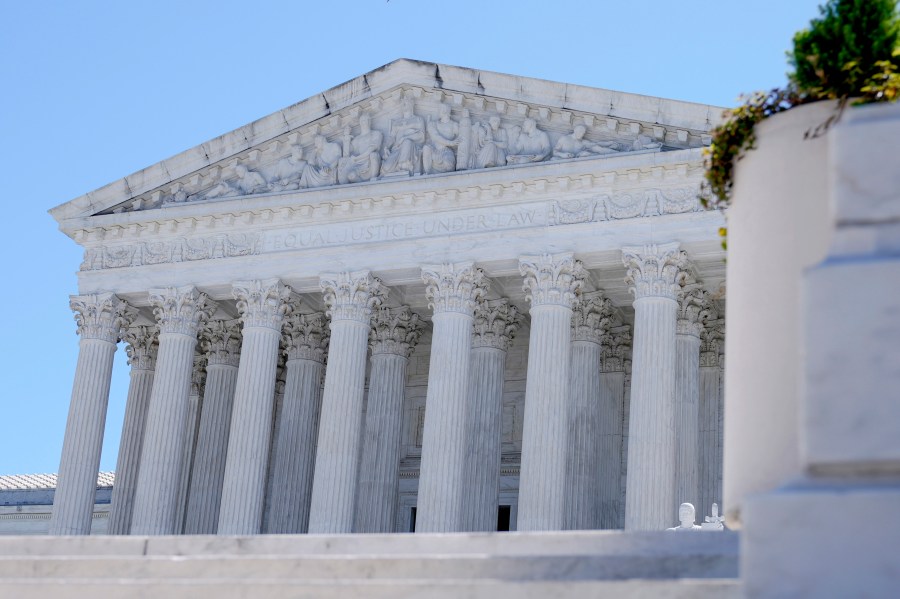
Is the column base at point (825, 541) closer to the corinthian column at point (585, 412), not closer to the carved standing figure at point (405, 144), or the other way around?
the corinthian column at point (585, 412)

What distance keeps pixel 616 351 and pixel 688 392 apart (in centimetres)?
495

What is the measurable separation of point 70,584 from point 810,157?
21.8 ft

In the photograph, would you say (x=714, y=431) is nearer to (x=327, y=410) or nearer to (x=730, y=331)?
(x=327, y=410)

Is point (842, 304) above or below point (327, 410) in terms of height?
below

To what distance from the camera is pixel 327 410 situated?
4041 cm

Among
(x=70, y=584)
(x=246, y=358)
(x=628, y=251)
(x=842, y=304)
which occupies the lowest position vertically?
(x=70, y=584)

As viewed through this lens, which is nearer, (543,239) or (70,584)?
(70,584)

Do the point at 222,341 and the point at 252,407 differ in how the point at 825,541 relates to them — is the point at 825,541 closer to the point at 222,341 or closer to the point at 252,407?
the point at 252,407

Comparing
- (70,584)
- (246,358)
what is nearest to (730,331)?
(70,584)

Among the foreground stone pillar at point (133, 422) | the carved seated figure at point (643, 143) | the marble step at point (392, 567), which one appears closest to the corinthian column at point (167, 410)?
the foreground stone pillar at point (133, 422)

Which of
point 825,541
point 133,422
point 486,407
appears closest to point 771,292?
point 825,541

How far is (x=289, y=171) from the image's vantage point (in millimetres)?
43812

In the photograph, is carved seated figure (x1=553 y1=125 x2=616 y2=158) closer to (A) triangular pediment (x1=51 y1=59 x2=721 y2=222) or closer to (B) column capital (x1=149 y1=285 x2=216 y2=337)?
(A) triangular pediment (x1=51 y1=59 x2=721 y2=222)

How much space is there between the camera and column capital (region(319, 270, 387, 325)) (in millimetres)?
41188
